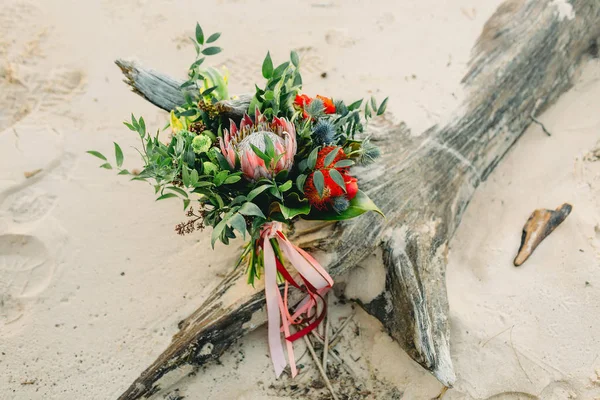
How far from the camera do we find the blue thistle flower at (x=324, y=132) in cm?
138

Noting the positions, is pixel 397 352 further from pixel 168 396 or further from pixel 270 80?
pixel 270 80

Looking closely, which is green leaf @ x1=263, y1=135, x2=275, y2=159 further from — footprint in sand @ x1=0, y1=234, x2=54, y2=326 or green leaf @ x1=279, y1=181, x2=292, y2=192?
footprint in sand @ x1=0, y1=234, x2=54, y2=326

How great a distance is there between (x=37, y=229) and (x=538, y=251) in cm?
197

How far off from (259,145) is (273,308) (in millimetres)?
593

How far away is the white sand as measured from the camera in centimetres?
165

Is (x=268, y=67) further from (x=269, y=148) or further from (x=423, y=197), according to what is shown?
(x=423, y=197)

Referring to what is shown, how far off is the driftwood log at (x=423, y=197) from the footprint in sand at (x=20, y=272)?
0.60m

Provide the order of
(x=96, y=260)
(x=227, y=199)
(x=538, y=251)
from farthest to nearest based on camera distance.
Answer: (x=96, y=260) < (x=538, y=251) < (x=227, y=199)

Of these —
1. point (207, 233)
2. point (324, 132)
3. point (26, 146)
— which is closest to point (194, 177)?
point (324, 132)

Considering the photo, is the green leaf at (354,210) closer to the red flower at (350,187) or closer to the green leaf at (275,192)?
the red flower at (350,187)

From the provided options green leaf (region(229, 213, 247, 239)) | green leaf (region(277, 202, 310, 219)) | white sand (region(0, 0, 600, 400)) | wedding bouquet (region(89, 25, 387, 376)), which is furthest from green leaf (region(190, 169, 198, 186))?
white sand (region(0, 0, 600, 400))

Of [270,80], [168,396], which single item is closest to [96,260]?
[168,396]

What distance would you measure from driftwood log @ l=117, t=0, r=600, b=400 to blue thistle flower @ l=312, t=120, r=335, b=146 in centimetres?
26

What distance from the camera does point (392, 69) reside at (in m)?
2.46
